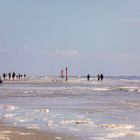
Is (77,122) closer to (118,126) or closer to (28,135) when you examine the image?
(118,126)

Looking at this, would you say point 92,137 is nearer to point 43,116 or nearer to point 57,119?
point 57,119

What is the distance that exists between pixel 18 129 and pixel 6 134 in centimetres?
112

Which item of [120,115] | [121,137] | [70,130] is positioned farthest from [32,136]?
[120,115]

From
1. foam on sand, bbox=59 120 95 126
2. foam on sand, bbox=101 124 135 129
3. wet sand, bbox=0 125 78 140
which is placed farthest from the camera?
foam on sand, bbox=59 120 95 126

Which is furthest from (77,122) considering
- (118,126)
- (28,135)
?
(28,135)

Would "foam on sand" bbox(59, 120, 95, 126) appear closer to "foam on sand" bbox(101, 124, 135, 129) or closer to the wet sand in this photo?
"foam on sand" bbox(101, 124, 135, 129)

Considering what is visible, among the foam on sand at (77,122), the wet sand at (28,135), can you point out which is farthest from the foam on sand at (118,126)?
the wet sand at (28,135)

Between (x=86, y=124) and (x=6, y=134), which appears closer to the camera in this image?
(x=6, y=134)

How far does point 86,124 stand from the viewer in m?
15.1

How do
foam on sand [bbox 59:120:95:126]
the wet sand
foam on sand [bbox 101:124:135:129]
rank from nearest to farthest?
the wet sand
foam on sand [bbox 101:124:135:129]
foam on sand [bbox 59:120:95:126]

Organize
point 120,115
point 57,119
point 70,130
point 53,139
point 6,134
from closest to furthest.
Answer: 1. point 53,139
2. point 6,134
3. point 70,130
4. point 57,119
5. point 120,115

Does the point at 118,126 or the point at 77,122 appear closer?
the point at 118,126

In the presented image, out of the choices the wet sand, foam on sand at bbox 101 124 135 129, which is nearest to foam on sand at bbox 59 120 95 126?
foam on sand at bbox 101 124 135 129

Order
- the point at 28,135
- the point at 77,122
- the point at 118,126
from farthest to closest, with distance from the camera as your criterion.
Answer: the point at 77,122, the point at 118,126, the point at 28,135
